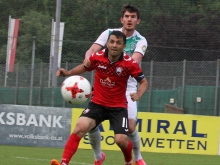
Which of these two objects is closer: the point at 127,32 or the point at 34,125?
the point at 127,32

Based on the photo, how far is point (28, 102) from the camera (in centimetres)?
1819

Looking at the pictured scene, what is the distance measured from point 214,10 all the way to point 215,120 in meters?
18.0

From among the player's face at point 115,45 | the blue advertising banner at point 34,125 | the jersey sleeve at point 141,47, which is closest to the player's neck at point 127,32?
the jersey sleeve at point 141,47

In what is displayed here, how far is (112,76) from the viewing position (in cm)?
793

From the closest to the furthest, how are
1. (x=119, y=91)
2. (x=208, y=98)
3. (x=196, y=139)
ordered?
(x=119, y=91), (x=196, y=139), (x=208, y=98)

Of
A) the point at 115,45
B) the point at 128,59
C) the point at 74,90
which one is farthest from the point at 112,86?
the point at 74,90

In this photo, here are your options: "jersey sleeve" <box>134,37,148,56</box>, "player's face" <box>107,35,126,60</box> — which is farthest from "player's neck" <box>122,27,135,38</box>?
"player's face" <box>107,35,126,60</box>

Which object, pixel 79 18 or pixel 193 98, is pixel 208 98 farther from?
pixel 79 18

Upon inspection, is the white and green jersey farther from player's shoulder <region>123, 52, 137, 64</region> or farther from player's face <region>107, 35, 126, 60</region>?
player's face <region>107, 35, 126, 60</region>

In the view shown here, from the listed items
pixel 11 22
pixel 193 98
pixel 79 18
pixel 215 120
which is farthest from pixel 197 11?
pixel 215 120

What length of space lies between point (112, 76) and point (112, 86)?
12 cm

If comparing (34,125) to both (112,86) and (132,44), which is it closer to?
(132,44)

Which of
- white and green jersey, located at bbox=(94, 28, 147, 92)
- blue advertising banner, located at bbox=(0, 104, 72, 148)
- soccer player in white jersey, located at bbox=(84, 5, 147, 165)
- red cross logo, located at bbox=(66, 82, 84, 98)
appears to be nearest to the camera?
red cross logo, located at bbox=(66, 82, 84, 98)

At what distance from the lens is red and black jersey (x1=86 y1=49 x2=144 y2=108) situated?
7910 mm
